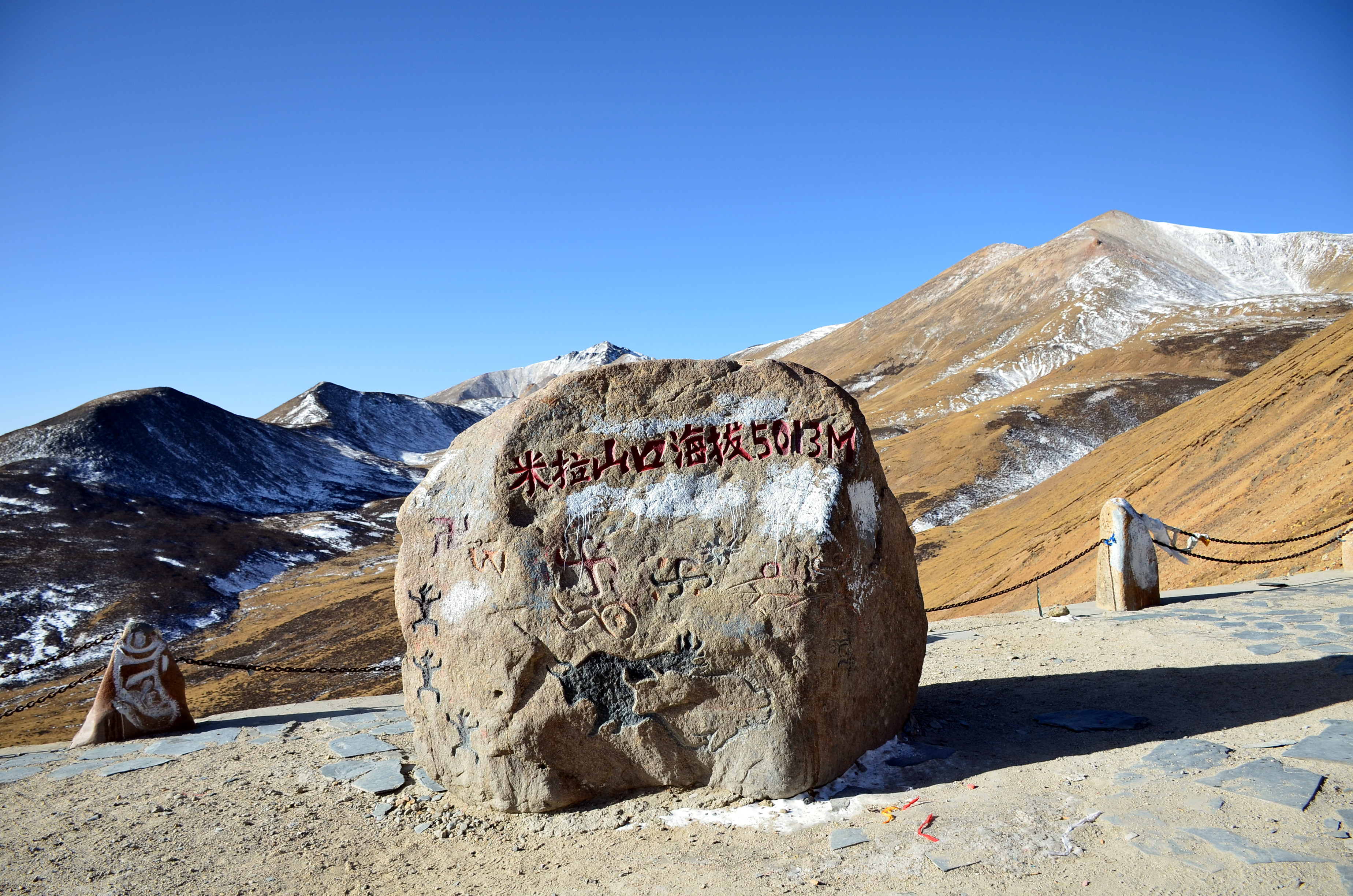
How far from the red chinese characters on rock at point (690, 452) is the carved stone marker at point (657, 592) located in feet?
0.04

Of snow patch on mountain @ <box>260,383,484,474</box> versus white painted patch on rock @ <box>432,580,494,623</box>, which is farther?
snow patch on mountain @ <box>260,383,484,474</box>

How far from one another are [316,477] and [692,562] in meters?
53.3

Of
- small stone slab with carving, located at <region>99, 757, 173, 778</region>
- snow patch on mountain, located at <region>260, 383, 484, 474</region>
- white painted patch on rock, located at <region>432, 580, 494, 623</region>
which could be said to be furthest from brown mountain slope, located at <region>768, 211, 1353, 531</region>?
snow patch on mountain, located at <region>260, 383, 484, 474</region>

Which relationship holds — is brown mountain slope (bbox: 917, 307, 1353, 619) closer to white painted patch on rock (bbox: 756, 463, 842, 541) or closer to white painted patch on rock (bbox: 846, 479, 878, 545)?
white painted patch on rock (bbox: 846, 479, 878, 545)

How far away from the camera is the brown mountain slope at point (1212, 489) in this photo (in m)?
11.8

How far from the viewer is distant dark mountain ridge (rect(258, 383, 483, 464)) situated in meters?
71.2

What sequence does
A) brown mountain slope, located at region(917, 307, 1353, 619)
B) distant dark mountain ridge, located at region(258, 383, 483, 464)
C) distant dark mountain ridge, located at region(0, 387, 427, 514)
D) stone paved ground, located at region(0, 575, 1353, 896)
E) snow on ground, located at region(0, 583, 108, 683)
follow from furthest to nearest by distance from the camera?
distant dark mountain ridge, located at region(258, 383, 483, 464), distant dark mountain ridge, located at region(0, 387, 427, 514), snow on ground, located at region(0, 583, 108, 683), brown mountain slope, located at region(917, 307, 1353, 619), stone paved ground, located at region(0, 575, 1353, 896)

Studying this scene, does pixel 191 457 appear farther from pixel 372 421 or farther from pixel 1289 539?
pixel 1289 539

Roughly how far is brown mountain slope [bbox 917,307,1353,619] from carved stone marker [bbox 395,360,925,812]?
9.33 meters

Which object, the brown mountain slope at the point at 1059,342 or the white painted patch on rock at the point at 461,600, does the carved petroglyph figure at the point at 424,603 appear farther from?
the brown mountain slope at the point at 1059,342

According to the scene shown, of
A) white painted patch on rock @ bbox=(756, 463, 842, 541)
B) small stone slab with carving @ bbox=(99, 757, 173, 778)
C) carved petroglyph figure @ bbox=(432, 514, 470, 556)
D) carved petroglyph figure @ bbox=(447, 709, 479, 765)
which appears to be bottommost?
small stone slab with carving @ bbox=(99, 757, 173, 778)

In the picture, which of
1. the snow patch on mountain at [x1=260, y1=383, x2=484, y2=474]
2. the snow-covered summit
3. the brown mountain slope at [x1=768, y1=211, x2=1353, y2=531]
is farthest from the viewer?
the snow-covered summit

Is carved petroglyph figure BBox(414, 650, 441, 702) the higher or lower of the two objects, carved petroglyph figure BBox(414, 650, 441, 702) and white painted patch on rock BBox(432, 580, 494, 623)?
the lower

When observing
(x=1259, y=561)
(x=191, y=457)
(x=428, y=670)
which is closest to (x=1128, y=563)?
(x=1259, y=561)
